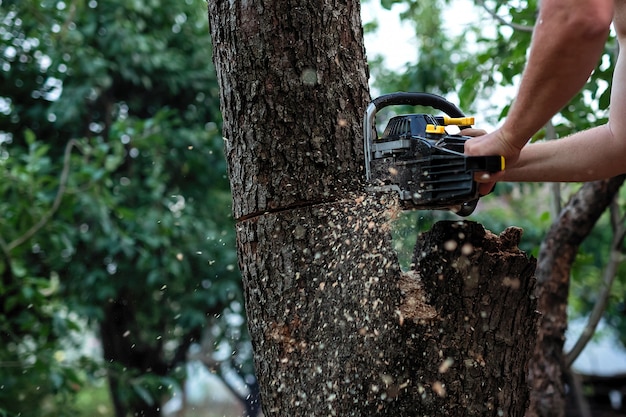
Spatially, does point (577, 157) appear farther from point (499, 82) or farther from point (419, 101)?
point (499, 82)

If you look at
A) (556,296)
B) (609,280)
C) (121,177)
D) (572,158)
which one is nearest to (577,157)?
(572,158)

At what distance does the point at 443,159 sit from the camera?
179cm

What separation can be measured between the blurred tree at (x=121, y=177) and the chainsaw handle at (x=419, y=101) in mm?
2674

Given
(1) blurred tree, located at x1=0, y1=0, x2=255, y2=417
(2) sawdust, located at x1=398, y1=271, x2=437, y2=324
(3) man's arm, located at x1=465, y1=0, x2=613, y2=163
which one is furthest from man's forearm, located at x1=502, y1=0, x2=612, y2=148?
(1) blurred tree, located at x1=0, y1=0, x2=255, y2=417

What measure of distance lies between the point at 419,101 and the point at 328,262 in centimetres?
58

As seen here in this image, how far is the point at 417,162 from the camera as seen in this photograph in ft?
6.05

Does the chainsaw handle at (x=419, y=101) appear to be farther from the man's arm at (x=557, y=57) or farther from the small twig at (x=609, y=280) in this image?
the small twig at (x=609, y=280)

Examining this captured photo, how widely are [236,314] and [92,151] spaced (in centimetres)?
236

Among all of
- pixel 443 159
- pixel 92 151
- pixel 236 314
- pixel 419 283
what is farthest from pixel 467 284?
pixel 236 314

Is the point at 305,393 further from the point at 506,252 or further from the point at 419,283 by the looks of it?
the point at 506,252

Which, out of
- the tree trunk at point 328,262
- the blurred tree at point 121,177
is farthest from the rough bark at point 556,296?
the blurred tree at point 121,177

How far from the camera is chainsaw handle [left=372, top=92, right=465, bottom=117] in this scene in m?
1.89

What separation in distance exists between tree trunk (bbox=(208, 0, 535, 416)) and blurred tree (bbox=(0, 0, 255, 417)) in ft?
8.67

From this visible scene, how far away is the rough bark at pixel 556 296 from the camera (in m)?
3.25
